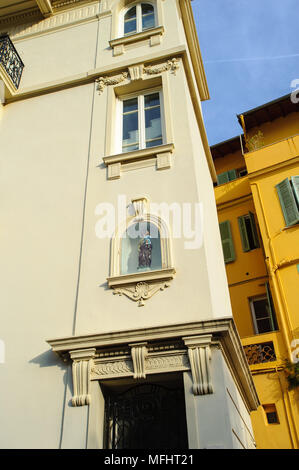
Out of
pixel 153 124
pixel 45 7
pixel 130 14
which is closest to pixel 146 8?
pixel 130 14

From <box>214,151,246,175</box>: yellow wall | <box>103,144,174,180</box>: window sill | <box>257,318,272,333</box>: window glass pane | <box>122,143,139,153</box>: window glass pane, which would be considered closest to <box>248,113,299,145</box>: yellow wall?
<box>214,151,246,175</box>: yellow wall

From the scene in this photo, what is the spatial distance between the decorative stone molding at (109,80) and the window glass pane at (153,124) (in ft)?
3.54

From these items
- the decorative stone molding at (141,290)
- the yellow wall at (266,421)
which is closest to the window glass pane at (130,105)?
the decorative stone molding at (141,290)

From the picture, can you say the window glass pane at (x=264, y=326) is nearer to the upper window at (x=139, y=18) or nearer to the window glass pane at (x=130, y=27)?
the upper window at (x=139, y=18)

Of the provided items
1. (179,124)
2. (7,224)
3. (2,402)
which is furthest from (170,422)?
(179,124)

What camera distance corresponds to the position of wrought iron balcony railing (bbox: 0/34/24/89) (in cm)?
1045

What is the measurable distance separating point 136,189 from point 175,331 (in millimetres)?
3002

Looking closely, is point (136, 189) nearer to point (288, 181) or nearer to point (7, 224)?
point (7, 224)

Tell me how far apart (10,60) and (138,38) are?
335 centimetres

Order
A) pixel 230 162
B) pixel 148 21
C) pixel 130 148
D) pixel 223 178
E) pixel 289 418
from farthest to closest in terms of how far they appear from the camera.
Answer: pixel 230 162
pixel 223 178
pixel 148 21
pixel 289 418
pixel 130 148

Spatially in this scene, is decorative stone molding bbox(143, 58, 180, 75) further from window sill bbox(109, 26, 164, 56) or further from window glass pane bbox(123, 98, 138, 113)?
window sill bbox(109, 26, 164, 56)

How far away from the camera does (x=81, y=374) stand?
570cm

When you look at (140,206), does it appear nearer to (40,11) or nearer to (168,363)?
(168,363)

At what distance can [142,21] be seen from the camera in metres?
11.1
